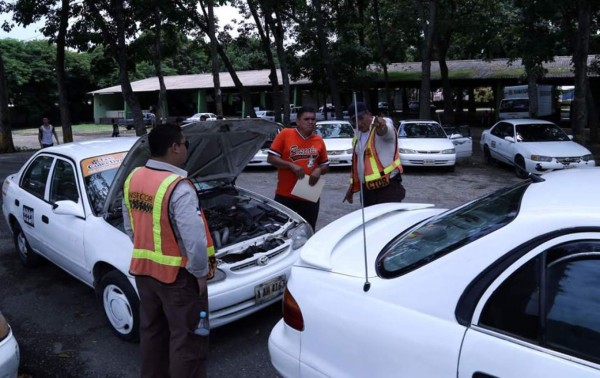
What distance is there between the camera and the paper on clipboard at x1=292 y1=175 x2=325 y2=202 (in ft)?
14.9

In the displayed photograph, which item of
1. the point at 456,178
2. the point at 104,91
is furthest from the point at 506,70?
the point at 104,91

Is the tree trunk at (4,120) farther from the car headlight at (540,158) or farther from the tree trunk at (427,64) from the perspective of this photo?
the car headlight at (540,158)

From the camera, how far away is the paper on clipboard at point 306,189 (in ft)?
14.9

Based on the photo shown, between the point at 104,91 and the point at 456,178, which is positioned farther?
the point at 104,91

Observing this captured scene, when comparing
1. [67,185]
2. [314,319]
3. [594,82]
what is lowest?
[314,319]

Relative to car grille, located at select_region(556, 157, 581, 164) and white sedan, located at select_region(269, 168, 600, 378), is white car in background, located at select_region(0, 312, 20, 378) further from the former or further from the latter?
car grille, located at select_region(556, 157, 581, 164)

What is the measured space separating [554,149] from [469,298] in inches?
417

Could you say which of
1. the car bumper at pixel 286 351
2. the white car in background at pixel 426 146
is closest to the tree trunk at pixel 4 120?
the white car in background at pixel 426 146

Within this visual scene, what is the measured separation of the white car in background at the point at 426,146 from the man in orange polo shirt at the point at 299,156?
742cm

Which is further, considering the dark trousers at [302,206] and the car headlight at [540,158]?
the car headlight at [540,158]

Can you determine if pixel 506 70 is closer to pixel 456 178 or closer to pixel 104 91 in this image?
pixel 456 178

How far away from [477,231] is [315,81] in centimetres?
2137

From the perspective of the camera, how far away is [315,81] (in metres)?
22.7

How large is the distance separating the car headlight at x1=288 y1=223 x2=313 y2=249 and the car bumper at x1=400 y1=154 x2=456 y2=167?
7783 millimetres
